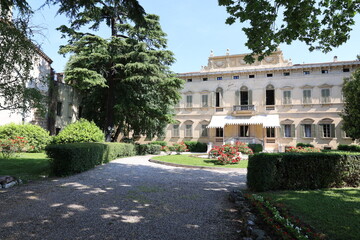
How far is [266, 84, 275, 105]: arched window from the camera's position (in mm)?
25809

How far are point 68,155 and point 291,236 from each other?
7.79 m

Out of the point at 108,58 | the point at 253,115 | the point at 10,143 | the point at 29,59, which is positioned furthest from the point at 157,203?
the point at 253,115

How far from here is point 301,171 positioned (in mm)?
6641

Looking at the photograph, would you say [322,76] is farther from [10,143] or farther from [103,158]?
[10,143]

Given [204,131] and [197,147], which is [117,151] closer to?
[197,147]

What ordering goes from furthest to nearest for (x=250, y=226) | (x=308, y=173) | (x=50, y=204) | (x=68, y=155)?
(x=68, y=155) < (x=308, y=173) < (x=50, y=204) < (x=250, y=226)

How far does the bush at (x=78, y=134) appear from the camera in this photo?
1263 cm

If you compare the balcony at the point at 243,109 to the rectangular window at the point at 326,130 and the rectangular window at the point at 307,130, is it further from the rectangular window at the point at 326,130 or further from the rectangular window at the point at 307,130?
the rectangular window at the point at 326,130

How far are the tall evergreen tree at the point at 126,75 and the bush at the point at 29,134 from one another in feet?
13.7

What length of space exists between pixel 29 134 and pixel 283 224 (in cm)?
1624

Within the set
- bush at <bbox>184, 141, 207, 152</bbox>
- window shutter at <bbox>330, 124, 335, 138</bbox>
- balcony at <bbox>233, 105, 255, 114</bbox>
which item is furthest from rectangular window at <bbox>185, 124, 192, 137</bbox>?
window shutter at <bbox>330, 124, 335, 138</bbox>

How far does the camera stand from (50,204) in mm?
4996

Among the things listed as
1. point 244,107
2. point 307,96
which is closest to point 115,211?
point 244,107

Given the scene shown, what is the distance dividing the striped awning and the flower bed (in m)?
20.8
